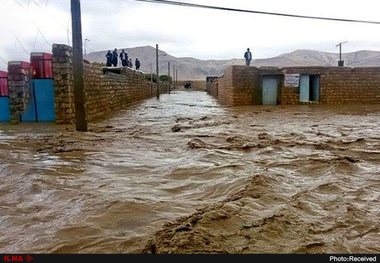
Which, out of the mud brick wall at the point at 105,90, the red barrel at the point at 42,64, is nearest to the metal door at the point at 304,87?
the mud brick wall at the point at 105,90

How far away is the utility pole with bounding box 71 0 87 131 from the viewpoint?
24.5 feet

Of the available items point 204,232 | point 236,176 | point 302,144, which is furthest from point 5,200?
point 302,144

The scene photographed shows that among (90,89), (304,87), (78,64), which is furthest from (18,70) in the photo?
(304,87)

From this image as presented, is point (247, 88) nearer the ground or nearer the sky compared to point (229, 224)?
nearer the sky

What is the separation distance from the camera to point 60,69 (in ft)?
30.7

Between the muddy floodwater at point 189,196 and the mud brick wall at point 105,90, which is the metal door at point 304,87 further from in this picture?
the muddy floodwater at point 189,196

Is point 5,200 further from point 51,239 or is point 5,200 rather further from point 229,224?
point 229,224

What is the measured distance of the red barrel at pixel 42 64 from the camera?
374 inches

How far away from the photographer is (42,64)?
9508mm

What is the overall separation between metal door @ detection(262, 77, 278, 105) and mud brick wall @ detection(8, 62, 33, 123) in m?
13.1

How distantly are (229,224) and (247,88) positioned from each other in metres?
16.1

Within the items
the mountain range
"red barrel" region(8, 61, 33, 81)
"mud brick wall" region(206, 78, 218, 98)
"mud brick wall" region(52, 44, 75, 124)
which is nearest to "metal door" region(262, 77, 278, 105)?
"mud brick wall" region(52, 44, 75, 124)

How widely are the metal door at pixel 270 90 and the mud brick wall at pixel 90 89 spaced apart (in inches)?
324

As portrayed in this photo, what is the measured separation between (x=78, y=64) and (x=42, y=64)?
96.6 inches
